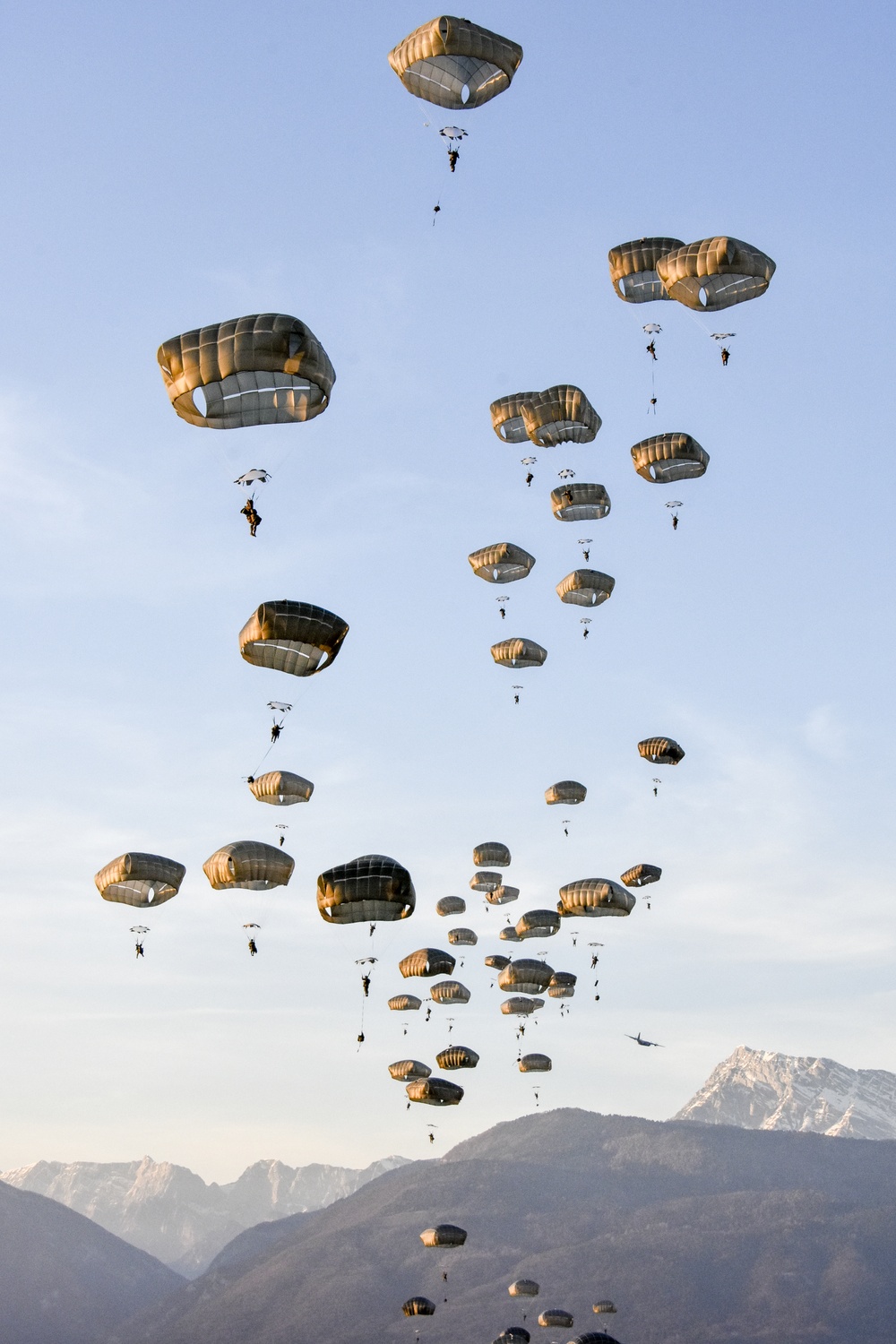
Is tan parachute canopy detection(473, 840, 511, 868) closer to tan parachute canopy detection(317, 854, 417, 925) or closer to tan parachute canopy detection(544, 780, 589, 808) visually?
tan parachute canopy detection(544, 780, 589, 808)

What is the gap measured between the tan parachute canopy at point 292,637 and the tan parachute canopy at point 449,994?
4953 cm

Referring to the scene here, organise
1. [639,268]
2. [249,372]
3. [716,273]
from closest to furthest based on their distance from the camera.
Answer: [249,372], [716,273], [639,268]

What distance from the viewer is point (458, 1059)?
99.4m

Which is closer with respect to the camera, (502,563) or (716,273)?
(716,273)

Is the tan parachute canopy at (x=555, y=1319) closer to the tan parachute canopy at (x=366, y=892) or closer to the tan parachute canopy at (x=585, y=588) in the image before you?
the tan parachute canopy at (x=585, y=588)

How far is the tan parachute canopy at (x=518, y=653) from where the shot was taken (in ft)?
310

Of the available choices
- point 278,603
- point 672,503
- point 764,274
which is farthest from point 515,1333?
point 764,274

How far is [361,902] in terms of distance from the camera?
64.9m

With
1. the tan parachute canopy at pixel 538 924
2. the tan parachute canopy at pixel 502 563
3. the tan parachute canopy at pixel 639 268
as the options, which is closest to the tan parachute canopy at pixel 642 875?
the tan parachute canopy at pixel 538 924

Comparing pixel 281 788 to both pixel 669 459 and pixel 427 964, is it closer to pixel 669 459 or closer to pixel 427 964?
pixel 427 964

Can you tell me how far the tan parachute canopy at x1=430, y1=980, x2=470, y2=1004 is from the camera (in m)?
104

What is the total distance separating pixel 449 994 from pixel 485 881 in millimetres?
10543

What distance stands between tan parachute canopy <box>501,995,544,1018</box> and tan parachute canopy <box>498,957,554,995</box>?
37.7 ft

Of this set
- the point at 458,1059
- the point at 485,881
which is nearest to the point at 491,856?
the point at 485,881
